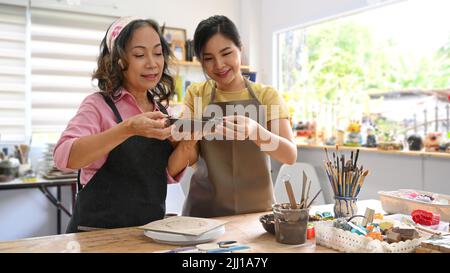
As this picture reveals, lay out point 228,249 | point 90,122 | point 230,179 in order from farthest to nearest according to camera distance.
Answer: point 230,179, point 90,122, point 228,249

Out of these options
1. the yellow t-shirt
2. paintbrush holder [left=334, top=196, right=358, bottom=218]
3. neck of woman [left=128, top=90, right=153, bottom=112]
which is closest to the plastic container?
paintbrush holder [left=334, top=196, right=358, bottom=218]

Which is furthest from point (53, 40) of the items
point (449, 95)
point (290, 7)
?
point (449, 95)

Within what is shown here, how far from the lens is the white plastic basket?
1077 mm

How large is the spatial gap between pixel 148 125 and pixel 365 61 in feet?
10.9

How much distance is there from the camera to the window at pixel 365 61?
3291 millimetres

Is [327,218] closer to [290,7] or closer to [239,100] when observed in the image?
[239,100]

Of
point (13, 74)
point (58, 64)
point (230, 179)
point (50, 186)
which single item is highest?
point (58, 64)

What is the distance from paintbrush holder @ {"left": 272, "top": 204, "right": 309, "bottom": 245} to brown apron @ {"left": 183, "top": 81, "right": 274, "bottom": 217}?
47 centimetres

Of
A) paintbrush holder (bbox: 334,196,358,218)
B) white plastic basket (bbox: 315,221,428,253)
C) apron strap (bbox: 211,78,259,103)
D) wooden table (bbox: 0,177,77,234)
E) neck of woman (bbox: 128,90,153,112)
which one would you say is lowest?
wooden table (bbox: 0,177,77,234)

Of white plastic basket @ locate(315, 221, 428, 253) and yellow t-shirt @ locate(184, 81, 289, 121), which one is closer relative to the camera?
white plastic basket @ locate(315, 221, 428, 253)

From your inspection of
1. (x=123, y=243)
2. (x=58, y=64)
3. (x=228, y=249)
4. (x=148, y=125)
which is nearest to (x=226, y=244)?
(x=228, y=249)

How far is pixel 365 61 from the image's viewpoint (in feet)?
13.2

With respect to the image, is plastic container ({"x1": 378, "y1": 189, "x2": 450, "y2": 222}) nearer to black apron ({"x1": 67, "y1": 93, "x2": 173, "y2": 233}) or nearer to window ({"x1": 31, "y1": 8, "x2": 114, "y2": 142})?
black apron ({"x1": 67, "y1": 93, "x2": 173, "y2": 233})

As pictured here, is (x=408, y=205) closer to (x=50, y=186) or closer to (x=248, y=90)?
(x=248, y=90)
